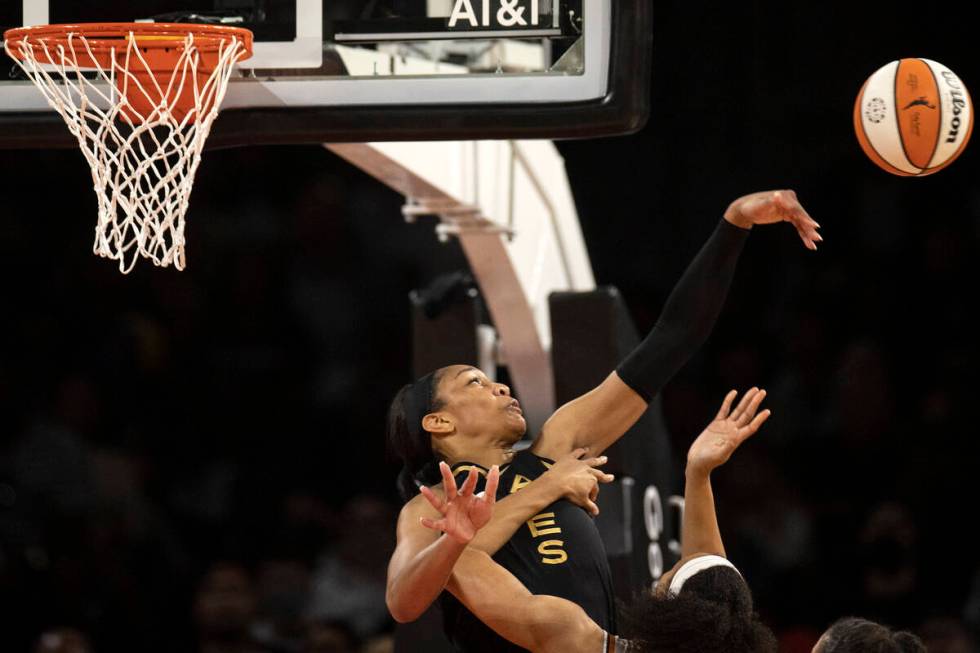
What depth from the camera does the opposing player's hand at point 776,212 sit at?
3428 mm

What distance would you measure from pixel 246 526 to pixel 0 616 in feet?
4.16

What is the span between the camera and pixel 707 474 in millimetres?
3305

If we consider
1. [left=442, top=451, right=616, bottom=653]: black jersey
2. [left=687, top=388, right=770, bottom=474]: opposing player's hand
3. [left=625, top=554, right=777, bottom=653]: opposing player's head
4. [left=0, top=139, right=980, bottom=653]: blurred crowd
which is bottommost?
[left=0, top=139, right=980, bottom=653]: blurred crowd

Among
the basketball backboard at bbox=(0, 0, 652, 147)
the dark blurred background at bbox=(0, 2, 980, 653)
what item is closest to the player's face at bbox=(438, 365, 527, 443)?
the basketball backboard at bbox=(0, 0, 652, 147)

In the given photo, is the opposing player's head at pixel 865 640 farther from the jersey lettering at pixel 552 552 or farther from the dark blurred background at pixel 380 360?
the dark blurred background at pixel 380 360

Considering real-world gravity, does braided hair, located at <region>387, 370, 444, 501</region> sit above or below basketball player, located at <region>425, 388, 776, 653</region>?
above

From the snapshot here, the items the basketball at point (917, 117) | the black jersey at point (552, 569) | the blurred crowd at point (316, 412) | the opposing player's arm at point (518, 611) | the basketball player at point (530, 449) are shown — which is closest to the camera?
the opposing player's arm at point (518, 611)

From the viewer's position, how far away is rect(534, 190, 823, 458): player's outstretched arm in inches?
142

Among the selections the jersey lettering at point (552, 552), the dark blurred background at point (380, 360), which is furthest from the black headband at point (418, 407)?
the dark blurred background at point (380, 360)

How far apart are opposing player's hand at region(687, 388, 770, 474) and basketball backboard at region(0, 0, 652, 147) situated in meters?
0.71

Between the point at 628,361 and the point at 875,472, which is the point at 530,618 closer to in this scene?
the point at 628,361

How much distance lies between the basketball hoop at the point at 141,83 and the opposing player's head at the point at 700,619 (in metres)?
1.35

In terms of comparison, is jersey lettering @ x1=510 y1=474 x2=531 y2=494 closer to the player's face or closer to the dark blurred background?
the player's face

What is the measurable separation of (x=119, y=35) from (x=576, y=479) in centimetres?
146
